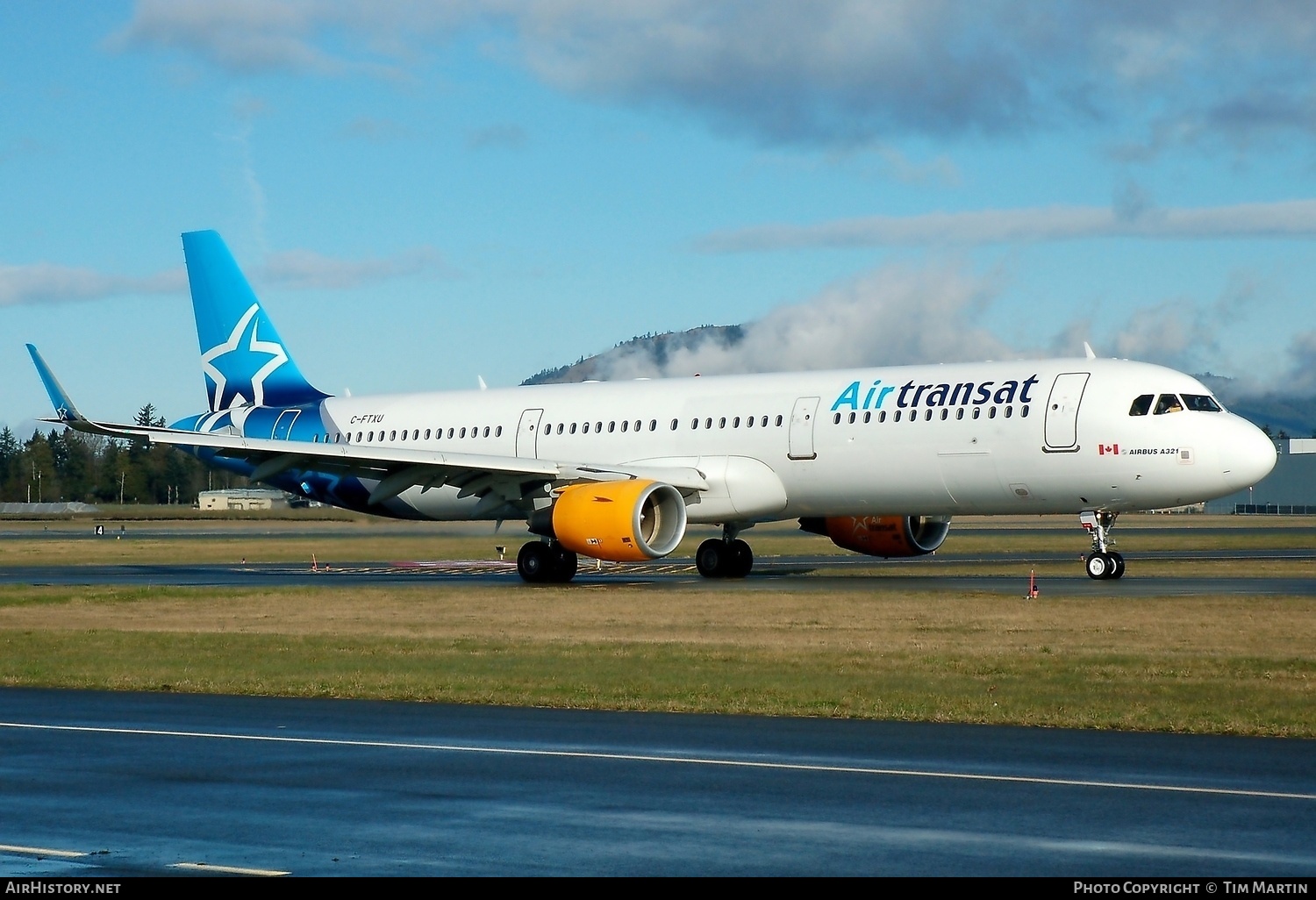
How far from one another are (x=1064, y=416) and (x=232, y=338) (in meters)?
22.7

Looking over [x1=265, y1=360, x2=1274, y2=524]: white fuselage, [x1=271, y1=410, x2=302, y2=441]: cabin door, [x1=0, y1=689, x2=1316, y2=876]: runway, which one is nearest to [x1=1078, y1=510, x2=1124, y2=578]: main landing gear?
[x1=265, y1=360, x2=1274, y2=524]: white fuselage

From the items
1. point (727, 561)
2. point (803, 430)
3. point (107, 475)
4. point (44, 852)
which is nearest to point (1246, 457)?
point (803, 430)

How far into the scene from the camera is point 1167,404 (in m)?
30.4

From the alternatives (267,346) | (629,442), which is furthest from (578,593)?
(267,346)

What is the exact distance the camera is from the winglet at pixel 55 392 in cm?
3438

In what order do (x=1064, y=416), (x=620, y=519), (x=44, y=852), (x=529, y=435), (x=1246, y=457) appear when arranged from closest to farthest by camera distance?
(x=44, y=852), (x=1246, y=457), (x=1064, y=416), (x=620, y=519), (x=529, y=435)

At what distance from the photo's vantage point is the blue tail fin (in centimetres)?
4288

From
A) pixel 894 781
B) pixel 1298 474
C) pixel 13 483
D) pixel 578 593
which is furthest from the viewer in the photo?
pixel 13 483

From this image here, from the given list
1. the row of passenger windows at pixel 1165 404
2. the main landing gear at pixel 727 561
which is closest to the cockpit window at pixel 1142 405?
the row of passenger windows at pixel 1165 404

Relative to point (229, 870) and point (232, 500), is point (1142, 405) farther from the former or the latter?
point (232, 500)

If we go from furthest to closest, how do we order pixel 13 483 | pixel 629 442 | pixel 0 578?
pixel 13 483, pixel 0 578, pixel 629 442

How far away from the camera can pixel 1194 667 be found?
16.9 metres

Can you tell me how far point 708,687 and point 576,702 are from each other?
141cm

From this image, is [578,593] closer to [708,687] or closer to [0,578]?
[708,687]
